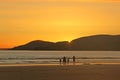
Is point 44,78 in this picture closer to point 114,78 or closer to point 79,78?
point 79,78

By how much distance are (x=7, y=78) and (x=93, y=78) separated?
24.2 feet

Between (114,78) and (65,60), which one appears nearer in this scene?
(114,78)

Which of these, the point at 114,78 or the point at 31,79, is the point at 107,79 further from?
the point at 31,79

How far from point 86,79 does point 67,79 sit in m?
1.63

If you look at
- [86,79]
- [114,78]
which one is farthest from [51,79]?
[114,78]

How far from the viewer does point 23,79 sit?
3416cm

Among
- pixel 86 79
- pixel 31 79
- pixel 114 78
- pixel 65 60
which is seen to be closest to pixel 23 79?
pixel 31 79

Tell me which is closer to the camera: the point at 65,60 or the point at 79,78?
the point at 79,78

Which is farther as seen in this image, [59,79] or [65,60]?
[65,60]

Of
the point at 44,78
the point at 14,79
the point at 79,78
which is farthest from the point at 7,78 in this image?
the point at 79,78

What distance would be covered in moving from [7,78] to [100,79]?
26.1 feet

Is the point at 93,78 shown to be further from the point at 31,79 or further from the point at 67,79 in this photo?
the point at 31,79

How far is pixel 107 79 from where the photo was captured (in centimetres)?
3391

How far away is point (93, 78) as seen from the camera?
34.3 meters
